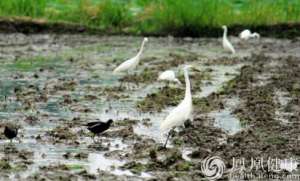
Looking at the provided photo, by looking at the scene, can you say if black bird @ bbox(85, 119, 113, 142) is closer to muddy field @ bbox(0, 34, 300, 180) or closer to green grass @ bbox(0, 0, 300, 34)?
muddy field @ bbox(0, 34, 300, 180)

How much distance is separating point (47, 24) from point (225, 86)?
14.5 m

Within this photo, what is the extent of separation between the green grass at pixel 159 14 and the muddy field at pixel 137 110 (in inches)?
154

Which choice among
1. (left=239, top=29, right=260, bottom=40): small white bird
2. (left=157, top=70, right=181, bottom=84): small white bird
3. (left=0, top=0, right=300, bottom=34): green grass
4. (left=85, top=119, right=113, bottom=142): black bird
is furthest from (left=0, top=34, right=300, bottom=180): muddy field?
(left=0, top=0, right=300, bottom=34): green grass

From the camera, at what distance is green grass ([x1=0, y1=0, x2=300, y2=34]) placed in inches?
1265

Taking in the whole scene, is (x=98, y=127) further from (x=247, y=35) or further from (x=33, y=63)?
(x=247, y=35)

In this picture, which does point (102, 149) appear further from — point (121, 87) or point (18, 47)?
point (18, 47)

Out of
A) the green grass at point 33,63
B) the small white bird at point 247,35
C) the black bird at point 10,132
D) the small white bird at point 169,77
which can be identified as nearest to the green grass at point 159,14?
the small white bird at point 247,35

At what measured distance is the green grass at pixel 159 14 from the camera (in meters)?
32.1

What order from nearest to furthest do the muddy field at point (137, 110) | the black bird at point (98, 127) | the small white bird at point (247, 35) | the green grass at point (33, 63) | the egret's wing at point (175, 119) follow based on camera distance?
1. the muddy field at point (137, 110)
2. the egret's wing at point (175, 119)
3. the black bird at point (98, 127)
4. the green grass at point (33, 63)
5. the small white bird at point (247, 35)

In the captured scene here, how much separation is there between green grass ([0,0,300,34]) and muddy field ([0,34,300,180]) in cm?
391

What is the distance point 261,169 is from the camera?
9836mm

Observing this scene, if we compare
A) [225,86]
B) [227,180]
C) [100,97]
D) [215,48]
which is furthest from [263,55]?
[227,180]

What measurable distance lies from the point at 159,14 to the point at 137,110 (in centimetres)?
1754

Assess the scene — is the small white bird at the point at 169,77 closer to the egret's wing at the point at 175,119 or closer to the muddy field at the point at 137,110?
the muddy field at the point at 137,110
